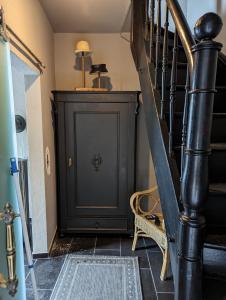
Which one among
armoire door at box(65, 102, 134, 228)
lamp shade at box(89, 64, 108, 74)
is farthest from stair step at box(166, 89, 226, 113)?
lamp shade at box(89, 64, 108, 74)

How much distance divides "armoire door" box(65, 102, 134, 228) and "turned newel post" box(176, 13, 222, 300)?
6.61ft

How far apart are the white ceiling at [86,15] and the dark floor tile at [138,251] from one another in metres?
2.72

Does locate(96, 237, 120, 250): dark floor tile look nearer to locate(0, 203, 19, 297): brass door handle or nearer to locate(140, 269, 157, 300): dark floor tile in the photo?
locate(140, 269, 157, 300): dark floor tile

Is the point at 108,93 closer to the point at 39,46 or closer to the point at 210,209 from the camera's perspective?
the point at 39,46

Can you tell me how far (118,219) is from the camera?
10.0ft

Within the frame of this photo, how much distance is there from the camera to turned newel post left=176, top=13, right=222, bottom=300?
84cm

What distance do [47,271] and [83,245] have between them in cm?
61

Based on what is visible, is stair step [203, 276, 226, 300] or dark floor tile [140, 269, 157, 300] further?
dark floor tile [140, 269, 157, 300]

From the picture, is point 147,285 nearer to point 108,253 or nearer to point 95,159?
point 108,253

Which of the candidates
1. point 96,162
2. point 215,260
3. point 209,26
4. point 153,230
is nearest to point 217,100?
point 209,26

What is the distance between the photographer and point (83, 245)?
290 cm

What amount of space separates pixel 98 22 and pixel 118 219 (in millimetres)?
2462

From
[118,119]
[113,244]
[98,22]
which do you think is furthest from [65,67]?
[113,244]

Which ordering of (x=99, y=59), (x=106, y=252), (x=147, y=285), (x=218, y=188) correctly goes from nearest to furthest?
(x=218, y=188) < (x=147, y=285) < (x=106, y=252) < (x=99, y=59)
